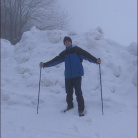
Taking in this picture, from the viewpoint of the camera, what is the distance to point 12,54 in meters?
10.6

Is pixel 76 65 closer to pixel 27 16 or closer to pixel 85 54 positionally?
pixel 85 54

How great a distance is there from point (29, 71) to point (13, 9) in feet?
74.0

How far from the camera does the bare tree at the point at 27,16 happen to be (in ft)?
97.5

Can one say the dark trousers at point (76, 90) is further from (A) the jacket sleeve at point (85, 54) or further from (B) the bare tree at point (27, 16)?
(B) the bare tree at point (27, 16)

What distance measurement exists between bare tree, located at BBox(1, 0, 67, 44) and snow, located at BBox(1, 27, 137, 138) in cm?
1905

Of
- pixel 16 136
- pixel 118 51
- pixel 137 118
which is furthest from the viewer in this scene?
pixel 118 51

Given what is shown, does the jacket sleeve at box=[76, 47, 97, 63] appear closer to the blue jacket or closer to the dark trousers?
the blue jacket

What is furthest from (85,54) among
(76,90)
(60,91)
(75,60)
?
(60,91)

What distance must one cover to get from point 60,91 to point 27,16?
24.1m

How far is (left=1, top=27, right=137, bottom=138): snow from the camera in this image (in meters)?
6.11

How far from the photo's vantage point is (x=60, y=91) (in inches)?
312

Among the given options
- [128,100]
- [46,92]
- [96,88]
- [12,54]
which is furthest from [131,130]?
[12,54]

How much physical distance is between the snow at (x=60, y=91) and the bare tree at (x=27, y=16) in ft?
62.5

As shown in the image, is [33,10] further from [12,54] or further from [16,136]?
[16,136]
